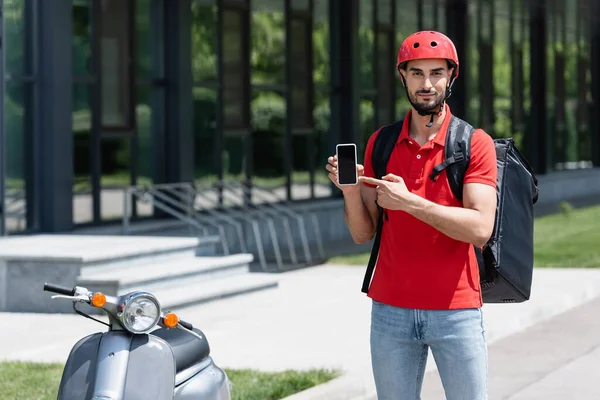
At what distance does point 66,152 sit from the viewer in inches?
656

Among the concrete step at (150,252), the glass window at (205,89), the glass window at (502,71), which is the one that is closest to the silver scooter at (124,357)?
the concrete step at (150,252)

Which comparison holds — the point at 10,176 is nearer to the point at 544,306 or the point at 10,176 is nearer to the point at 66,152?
the point at 66,152

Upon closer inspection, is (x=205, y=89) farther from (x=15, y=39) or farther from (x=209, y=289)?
(x=209, y=289)

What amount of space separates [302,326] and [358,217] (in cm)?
759

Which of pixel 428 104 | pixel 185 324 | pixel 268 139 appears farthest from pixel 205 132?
pixel 428 104

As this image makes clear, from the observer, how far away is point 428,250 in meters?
4.90

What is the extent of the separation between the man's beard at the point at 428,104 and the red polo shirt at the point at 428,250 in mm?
110

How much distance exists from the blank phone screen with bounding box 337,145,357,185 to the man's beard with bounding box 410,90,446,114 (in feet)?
0.94

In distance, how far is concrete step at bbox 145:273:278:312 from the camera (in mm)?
13562

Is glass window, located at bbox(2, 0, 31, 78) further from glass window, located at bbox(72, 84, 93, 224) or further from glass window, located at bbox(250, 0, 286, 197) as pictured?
glass window, located at bbox(250, 0, 286, 197)

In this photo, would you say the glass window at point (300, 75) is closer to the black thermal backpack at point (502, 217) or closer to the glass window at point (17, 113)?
the glass window at point (17, 113)

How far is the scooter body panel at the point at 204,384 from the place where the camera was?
557 centimetres

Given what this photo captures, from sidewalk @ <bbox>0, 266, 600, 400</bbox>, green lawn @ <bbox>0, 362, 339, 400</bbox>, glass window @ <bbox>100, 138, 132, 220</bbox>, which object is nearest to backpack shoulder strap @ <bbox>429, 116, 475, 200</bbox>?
sidewalk @ <bbox>0, 266, 600, 400</bbox>

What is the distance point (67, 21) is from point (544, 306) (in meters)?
6.89
